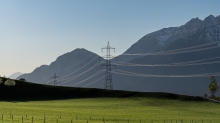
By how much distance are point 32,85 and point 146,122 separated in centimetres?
11168

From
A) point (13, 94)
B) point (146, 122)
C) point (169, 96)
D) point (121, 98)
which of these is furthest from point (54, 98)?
point (146, 122)

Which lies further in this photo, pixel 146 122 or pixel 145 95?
pixel 145 95

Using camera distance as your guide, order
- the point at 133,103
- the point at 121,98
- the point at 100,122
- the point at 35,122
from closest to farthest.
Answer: the point at 35,122 → the point at 100,122 → the point at 133,103 → the point at 121,98

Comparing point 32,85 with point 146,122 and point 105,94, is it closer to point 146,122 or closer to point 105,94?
point 105,94

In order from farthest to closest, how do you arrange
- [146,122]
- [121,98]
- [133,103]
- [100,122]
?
1. [121,98]
2. [133,103]
3. [146,122]
4. [100,122]

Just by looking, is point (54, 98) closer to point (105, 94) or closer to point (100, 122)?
point (105, 94)

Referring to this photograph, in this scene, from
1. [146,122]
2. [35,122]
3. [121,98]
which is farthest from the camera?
[121,98]

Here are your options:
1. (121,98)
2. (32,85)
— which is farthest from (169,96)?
(32,85)

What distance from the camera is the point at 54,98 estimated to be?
164 m

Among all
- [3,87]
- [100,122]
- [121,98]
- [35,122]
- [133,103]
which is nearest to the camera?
[35,122]

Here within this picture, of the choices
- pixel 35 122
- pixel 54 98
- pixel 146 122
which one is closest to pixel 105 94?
pixel 54 98

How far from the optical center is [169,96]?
164 meters

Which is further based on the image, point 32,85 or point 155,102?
point 32,85

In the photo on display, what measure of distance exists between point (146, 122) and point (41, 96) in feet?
309
